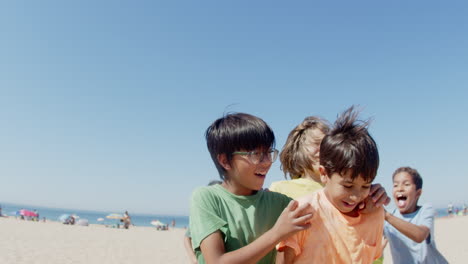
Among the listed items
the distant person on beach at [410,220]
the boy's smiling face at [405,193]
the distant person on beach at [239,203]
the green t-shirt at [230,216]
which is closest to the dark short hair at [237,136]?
the distant person on beach at [239,203]

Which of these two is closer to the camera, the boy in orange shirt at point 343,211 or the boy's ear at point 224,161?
the boy in orange shirt at point 343,211

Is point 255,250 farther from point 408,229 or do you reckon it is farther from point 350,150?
point 408,229

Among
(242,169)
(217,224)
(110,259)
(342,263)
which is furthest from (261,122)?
(110,259)

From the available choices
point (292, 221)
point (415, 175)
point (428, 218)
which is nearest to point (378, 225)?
point (292, 221)

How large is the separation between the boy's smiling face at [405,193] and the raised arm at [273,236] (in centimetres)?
302

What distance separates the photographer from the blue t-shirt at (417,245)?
4031 millimetres

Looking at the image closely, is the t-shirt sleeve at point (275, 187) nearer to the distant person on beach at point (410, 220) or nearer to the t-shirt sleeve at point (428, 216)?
the distant person on beach at point (410, 220)

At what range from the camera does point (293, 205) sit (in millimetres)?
1835

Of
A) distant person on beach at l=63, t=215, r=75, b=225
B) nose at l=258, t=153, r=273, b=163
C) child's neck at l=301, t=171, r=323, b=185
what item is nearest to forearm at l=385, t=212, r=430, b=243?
child's neck at l=301, t=171, r=323, b=185

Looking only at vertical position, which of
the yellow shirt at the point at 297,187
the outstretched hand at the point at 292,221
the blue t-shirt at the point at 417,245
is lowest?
the blue t-shirt at the point at 417,245

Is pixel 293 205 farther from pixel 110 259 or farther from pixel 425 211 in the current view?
pixel 110 259

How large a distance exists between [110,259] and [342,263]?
15.1m

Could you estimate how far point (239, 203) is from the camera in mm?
2188

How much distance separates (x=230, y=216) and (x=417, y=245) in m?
3.04
